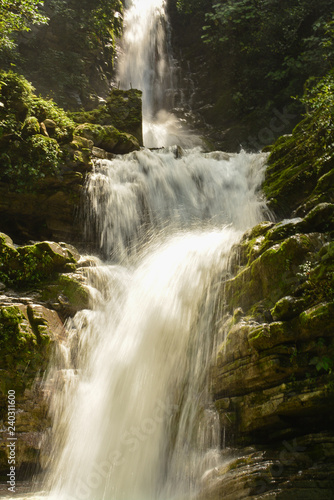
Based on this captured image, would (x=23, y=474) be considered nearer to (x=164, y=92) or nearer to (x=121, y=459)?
(x=121, y=459)

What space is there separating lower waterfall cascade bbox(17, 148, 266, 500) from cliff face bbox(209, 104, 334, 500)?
0.31 meters

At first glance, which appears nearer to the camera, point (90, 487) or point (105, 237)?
point (90, 487)

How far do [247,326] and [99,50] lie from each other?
57.9ft

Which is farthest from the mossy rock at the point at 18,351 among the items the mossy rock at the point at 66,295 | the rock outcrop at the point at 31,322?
the mossy rock at the point at 66,295

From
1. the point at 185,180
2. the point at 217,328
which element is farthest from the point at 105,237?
the point at 217,328

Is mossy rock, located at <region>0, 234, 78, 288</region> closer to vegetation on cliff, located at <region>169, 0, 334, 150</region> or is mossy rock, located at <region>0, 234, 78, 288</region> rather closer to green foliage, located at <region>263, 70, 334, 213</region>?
green foliage, located at <region>263, 70, 334, 213</region>

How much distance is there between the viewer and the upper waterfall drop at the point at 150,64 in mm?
17656

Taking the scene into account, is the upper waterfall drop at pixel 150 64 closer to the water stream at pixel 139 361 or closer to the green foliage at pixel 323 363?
the water stream at pixel 139 361

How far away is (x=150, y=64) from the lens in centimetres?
1994

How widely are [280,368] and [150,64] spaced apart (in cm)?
2015

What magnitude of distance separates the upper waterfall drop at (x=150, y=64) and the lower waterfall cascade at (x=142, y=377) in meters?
11.0

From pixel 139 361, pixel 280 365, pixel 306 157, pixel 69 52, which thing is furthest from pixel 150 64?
pixel 280 365

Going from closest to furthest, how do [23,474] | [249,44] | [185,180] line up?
[23,474]
[185,180]
[249,44]

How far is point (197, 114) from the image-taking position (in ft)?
59.3
